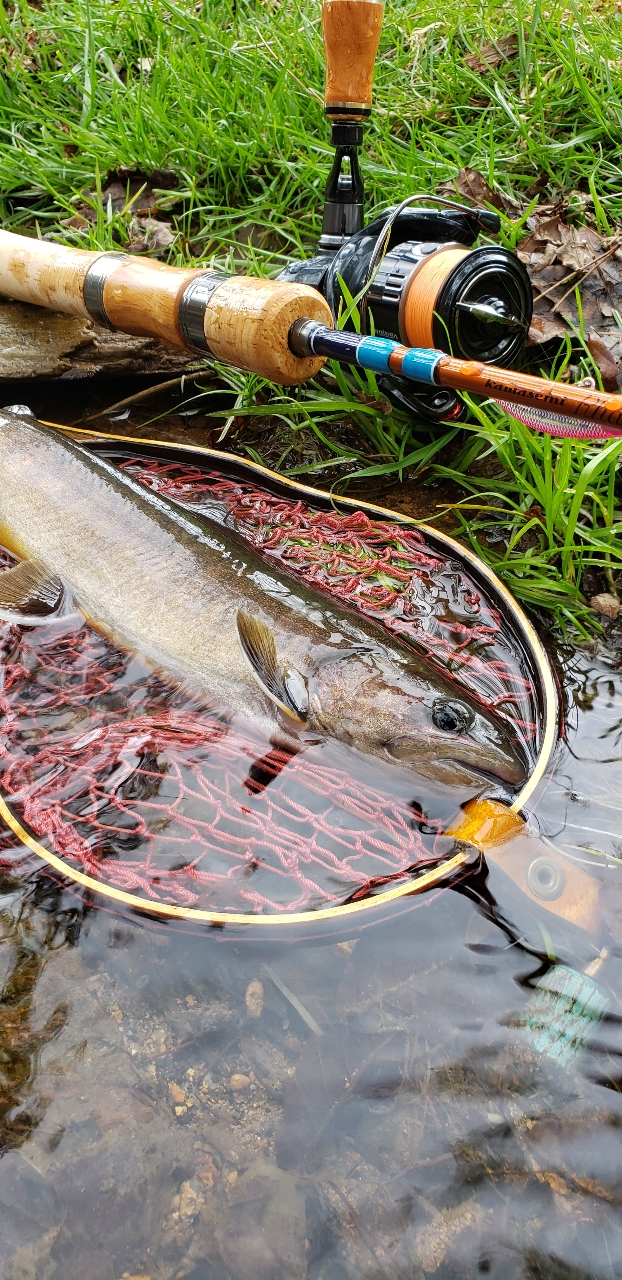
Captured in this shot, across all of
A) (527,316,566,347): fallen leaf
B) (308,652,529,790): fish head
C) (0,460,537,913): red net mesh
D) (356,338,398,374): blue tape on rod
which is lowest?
(0,460,537,913): red net mesh

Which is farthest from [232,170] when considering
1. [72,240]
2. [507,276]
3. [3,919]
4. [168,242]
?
[3,919]

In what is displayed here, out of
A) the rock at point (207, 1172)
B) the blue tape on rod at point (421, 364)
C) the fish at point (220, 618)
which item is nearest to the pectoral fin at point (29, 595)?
the fish at point (220, 618)

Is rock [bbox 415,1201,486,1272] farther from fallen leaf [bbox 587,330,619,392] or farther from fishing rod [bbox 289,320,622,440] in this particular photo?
fallen leaf [bbox 587,330,619,392]

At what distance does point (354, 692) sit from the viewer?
2.55 meters

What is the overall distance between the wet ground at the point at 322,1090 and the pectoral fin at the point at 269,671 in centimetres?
71

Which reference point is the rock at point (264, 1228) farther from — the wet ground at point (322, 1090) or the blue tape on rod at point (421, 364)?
the blue tape on rod at point (421, 364)

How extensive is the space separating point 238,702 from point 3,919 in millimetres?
885

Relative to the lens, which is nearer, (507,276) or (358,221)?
(507,276)

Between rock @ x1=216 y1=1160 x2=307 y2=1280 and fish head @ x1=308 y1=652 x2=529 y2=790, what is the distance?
1.01 metres

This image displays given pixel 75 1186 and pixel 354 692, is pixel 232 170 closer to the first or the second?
pixel 354 692

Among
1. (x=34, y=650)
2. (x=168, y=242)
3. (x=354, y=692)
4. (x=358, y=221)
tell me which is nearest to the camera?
(x=354, y=692)

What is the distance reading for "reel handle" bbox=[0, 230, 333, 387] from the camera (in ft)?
9.68

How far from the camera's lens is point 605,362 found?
145 inches

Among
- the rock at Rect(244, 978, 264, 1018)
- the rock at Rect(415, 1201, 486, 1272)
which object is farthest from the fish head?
the rock at Rect(415, 1201, 486, 1272)
